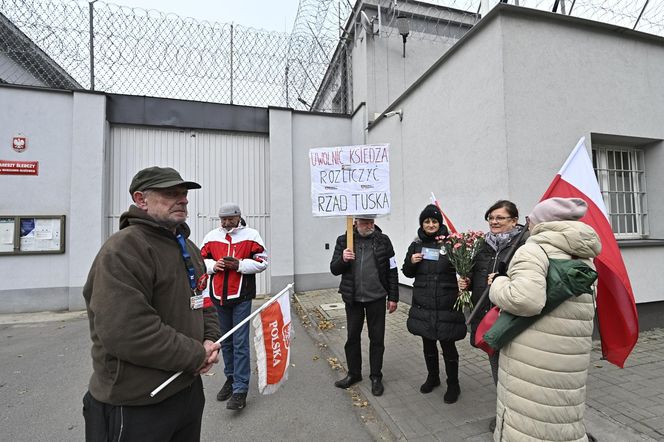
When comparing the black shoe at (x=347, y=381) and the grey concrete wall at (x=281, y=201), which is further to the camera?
the grey concrete wall at (x=281, y=201)

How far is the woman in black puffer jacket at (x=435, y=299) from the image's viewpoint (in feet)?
9.87

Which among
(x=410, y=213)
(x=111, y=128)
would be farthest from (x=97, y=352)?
(x=111, y=128)

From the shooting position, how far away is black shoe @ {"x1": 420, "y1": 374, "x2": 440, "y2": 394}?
3.25 metres

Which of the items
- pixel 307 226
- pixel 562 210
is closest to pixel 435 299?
pixel 562 210

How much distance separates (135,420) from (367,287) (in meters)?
2.30

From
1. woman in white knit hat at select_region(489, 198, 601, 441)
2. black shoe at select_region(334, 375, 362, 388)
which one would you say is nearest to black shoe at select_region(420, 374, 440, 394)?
black shoe at select_region(334, 375, 362, 388)

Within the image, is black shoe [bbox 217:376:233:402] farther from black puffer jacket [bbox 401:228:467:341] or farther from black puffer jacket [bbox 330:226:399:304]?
black puffer jacket [bbox 401:228:467:341]

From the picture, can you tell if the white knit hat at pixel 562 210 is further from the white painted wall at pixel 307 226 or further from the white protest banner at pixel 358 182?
the white painted wall at pixel 307 226

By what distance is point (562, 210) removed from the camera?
1904 mm

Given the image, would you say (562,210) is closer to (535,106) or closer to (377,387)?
(377,387)

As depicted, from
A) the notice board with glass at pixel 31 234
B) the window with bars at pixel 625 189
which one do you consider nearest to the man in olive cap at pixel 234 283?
the window with bars at pixel 625 189

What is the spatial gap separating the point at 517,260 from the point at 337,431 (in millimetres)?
2101

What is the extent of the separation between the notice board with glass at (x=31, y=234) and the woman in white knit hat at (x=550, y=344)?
8.60 metres

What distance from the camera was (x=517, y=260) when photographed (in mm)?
1874
